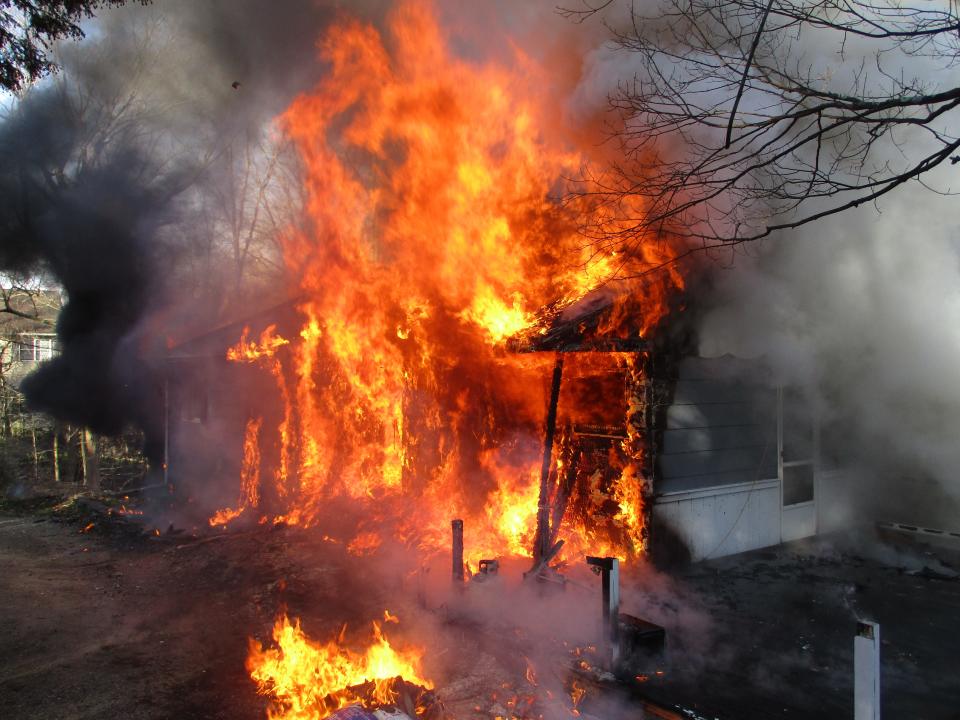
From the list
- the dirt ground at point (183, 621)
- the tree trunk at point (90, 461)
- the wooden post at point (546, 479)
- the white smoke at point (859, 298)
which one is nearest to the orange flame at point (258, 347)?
the dirt ground at point (183, 621)

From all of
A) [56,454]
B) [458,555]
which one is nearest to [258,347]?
[458,555]

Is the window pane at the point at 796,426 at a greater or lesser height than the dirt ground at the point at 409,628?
greater

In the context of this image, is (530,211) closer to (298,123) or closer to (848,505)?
(298,123)

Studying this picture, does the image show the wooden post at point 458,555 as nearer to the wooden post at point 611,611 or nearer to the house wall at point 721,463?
the wooden post at point 611,611

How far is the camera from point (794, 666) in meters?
5.05

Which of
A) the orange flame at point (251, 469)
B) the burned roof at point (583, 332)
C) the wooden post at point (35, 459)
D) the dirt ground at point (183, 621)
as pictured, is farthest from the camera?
the wooden post at point (35, 459)

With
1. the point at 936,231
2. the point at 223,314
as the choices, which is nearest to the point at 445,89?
the point at 936,231

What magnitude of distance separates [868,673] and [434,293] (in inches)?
293

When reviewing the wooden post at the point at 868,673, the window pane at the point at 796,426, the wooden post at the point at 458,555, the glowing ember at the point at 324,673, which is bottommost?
the glowing ember at the point at 324,673

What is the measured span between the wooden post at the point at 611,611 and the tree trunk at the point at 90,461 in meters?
15.2

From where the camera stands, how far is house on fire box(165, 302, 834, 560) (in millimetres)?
7316

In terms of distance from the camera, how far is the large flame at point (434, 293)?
8.34 metres

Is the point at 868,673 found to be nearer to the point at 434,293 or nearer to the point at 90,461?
the point at 434,293

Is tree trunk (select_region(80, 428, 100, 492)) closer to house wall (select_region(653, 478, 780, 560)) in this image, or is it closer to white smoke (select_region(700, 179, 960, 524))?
house wall (select_region(653, 478, 780, 560))
